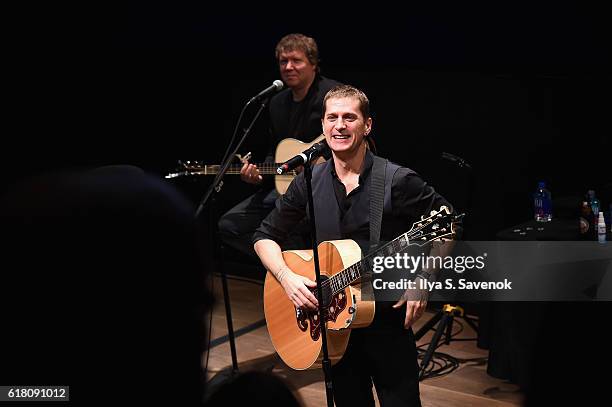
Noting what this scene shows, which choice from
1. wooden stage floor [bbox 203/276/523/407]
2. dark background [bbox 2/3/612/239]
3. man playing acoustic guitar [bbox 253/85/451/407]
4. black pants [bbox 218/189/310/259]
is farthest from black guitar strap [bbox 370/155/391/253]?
black pants [bbox 218/189/310/259]

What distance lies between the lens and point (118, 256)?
0.77 metres

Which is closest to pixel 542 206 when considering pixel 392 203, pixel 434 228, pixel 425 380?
pixel 425 380

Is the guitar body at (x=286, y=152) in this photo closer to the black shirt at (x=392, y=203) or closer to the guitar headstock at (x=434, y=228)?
the black shirt at (x=392, y=203)

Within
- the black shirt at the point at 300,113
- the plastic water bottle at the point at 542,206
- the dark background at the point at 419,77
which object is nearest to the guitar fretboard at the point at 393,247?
the dark background at the point at 419,77

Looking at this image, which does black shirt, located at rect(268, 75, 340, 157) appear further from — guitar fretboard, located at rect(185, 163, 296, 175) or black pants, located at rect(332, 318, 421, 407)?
black pants, located at rect(332, 318, 421, 407)

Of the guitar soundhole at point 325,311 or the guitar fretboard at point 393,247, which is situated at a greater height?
the guitar fretboard at point 393,247

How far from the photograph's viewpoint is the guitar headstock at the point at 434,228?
9.95 feet

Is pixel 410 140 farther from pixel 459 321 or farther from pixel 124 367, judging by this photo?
pixel 124 367

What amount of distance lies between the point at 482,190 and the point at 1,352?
5454 millimetres

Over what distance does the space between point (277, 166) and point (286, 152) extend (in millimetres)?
118

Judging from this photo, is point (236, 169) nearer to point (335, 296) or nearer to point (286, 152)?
point (286, 152)

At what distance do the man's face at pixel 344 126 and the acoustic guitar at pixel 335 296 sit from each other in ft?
1.44

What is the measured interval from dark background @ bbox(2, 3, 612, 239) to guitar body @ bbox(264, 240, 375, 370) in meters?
1.45

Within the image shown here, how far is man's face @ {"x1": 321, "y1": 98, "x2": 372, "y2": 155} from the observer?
3.38 m
